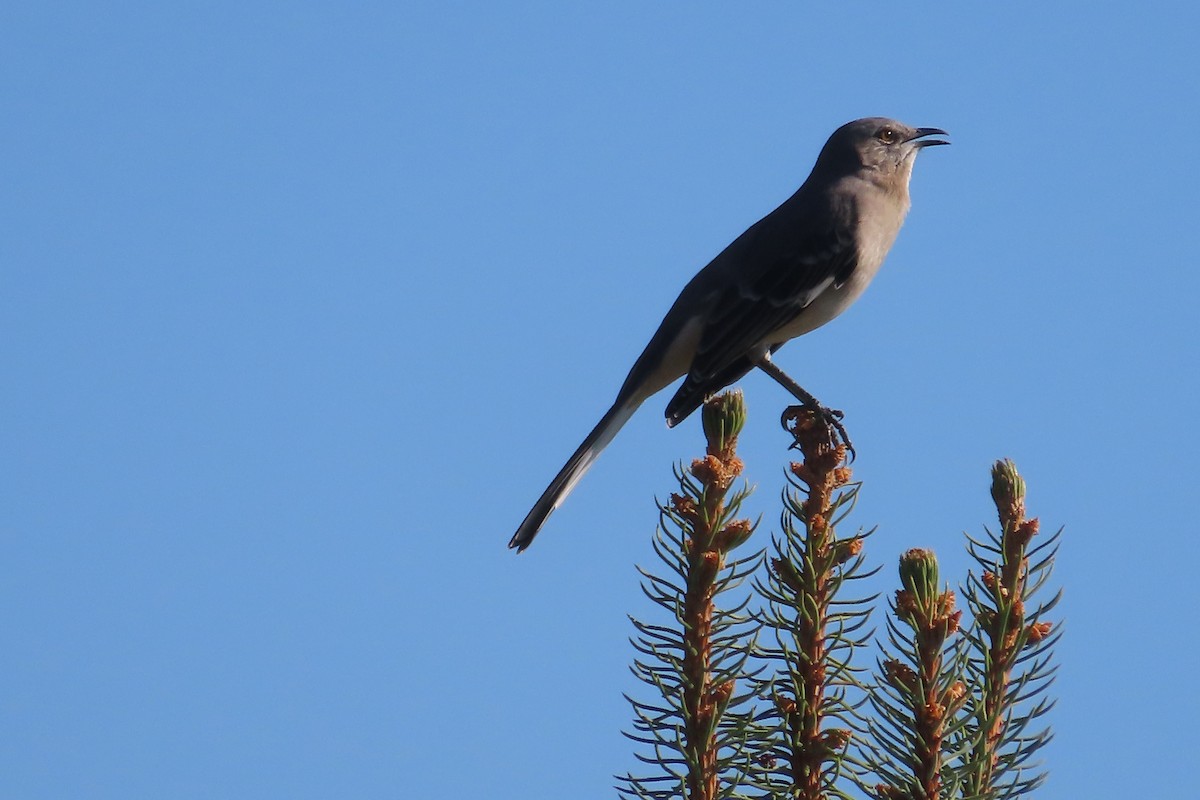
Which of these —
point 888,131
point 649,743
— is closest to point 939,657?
point 649,743

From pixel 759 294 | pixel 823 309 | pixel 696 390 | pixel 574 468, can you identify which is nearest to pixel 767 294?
pixel 759 294

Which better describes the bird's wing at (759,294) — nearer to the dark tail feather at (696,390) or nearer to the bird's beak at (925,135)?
the dark tail feather at (696,390)

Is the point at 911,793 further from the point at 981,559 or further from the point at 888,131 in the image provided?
the point at 888,131

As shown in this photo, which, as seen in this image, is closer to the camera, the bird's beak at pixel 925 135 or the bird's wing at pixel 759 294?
the bird's wing at pixel 759 294

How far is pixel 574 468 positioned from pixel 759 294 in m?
1.69

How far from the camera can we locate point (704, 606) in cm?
250

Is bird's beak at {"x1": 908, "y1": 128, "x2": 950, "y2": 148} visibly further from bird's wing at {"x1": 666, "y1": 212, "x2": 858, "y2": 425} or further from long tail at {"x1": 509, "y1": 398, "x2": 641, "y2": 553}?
long tail at {"x1": 509, "y1": 398, "x2": 641, "y2": 553}

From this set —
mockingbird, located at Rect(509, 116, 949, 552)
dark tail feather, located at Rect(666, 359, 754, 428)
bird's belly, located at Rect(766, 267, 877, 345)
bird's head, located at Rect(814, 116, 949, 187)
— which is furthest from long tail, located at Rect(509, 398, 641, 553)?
bird's head, located at Rect(814, 116, 949, 187)

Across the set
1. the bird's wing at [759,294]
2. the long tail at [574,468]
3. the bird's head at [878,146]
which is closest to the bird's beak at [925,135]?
the bird's head at [878,146]

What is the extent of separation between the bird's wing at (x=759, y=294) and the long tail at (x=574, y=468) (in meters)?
0.33

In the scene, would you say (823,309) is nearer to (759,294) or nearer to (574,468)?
(759,294)

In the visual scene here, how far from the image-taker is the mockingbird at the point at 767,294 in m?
6.48

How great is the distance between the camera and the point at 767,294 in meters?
6.72

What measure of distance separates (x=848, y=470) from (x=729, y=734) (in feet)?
2.26
